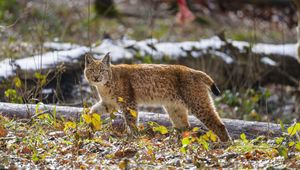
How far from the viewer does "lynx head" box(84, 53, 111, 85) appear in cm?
762

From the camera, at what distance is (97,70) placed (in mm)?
7617

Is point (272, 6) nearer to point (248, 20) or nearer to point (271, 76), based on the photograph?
point (248, 20)

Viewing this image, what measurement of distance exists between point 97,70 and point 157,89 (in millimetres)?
658

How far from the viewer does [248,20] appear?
1686 centimetres

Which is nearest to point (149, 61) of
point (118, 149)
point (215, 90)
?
point (215, 90)

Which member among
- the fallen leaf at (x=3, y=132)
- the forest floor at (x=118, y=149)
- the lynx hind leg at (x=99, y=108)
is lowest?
the forest floor at (x=118, y=149)

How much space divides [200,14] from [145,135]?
9.70 meters

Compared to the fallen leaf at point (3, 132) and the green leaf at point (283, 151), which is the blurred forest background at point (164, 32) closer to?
the fallen leaf at point (3, 132)

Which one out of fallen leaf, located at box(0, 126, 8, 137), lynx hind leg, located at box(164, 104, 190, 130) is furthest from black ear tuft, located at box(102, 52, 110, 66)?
fallen leaf, located at box(0, 126, 8, 137)

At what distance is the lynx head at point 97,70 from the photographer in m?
7.62

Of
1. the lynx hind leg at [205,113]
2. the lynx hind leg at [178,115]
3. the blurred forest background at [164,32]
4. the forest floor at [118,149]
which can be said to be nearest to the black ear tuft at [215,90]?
the lynx hind leg at [205,113]

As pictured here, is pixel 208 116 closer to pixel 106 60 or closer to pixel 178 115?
pixel 178 115

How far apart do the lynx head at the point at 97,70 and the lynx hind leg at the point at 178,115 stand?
2.43 ft

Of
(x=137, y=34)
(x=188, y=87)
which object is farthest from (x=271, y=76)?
(x=188, y=87)
